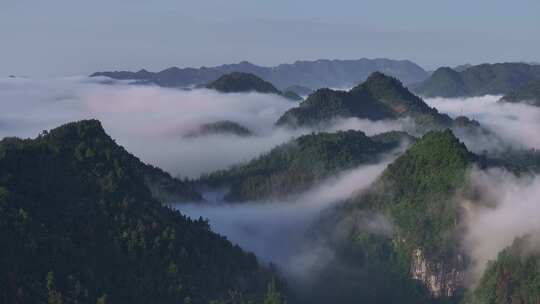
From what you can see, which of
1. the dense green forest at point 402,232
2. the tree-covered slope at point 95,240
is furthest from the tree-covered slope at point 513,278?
the tree-covered slope at point 95,240

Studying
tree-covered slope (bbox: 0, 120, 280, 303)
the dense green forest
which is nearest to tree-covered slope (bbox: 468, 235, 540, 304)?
the dense green forest

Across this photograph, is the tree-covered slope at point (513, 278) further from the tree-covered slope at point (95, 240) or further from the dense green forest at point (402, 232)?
the tree-covered slope at point (95, 240)

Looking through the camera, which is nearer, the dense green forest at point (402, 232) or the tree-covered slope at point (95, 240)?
the tree-covered slope at point (95, 240)

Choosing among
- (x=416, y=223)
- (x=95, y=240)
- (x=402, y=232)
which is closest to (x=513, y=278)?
(x=416, y=223)

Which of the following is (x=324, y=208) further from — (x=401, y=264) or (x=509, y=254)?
(x=509, y=254)

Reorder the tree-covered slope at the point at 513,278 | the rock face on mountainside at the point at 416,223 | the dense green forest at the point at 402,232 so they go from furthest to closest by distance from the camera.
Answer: the rock face on mountainside at the point at 416,223
the dense green forest at the point at 402,232
the tree-covered slope at the point at 513,278

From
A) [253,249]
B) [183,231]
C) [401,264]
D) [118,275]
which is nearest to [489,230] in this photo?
[401,264]
